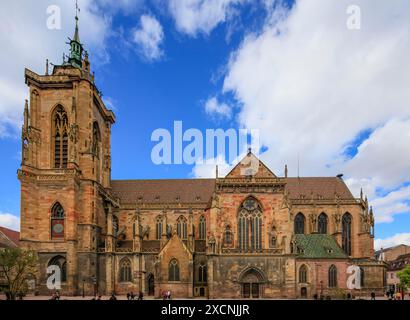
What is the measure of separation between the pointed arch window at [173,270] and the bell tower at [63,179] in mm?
8966

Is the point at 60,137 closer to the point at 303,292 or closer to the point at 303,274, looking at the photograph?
the point at 303,274

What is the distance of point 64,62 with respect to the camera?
56219 mm

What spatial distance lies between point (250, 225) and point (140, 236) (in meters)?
13.5

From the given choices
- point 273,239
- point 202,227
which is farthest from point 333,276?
point 202,227

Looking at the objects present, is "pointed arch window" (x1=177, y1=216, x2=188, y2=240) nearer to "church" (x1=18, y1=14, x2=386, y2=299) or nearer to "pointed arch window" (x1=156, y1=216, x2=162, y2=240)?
"pointed arch window" (x1=156, y1=216, x2=162, y2=240)

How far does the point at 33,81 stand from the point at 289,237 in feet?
120

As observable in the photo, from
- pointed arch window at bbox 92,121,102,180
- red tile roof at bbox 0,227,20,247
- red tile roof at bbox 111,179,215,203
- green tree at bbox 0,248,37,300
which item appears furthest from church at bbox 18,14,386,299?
red tile roof at bbox 0,227,20,247

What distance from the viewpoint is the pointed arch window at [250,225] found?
45594mm

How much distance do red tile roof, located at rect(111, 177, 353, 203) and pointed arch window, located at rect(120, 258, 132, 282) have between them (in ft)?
37.8

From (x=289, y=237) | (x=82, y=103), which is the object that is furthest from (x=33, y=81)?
(x=289, y=237)

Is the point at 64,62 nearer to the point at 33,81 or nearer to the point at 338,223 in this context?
A: the point at 33,81

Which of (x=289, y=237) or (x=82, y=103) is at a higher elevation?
(x=82, y=103)

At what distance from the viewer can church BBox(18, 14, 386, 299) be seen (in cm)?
4384
